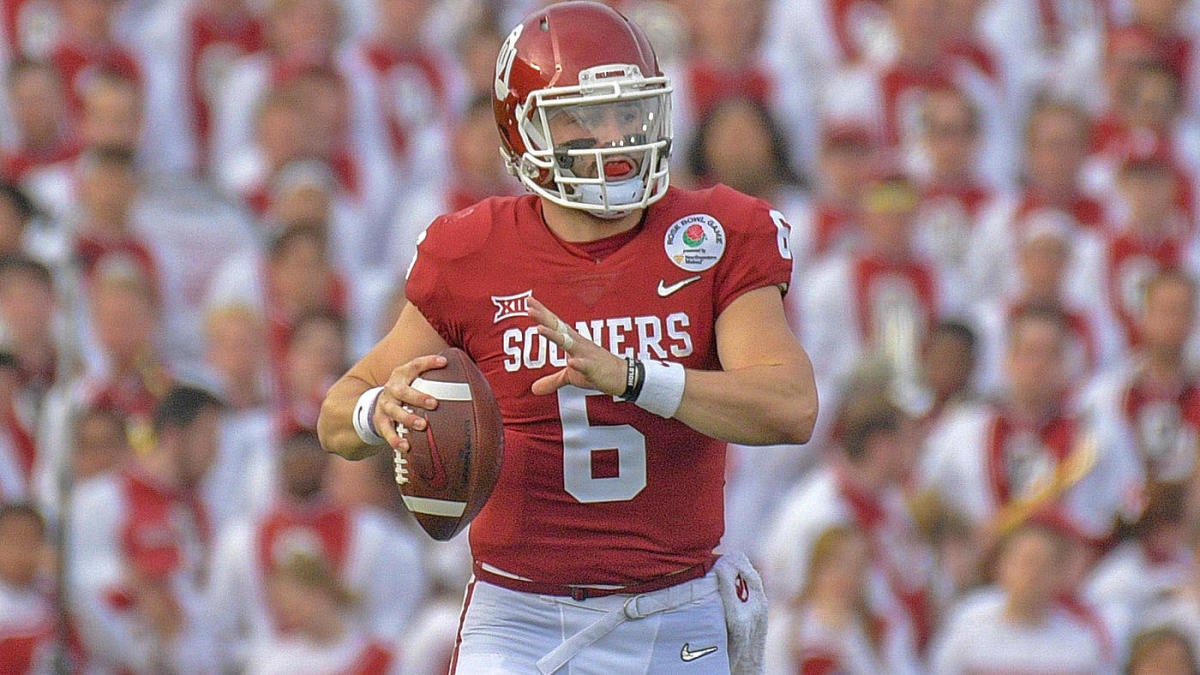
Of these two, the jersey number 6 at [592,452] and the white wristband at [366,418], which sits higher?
the white wristband at [366,418]

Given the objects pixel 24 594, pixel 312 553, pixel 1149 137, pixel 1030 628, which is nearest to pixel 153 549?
pixel 24 594

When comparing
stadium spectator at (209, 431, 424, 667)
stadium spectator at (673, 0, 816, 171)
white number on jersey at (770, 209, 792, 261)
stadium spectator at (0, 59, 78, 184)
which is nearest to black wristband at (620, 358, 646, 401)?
white number on jersey at (770, 209, 792, 261)

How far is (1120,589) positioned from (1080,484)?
524 millimetres

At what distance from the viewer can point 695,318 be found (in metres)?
3.91

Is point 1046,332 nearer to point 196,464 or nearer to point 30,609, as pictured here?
point 196,464

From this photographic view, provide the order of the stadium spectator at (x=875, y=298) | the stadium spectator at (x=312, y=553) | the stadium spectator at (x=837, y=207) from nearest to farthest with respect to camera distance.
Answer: the stadium spectator at (x=312, y=553) → the stadium spectator at (x=875, y=298) → the stadium spectator at (x=837, y=207)

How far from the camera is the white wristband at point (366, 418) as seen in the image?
3848mm

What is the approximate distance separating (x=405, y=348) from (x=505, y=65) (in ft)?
1.80

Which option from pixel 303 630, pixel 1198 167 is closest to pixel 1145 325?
pixel 1198 167

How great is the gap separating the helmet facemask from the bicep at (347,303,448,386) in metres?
0.35

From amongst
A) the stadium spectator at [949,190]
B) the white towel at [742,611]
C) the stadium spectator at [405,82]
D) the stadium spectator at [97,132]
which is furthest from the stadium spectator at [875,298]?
the white towel at [742,611]

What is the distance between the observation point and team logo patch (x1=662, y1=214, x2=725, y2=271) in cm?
391

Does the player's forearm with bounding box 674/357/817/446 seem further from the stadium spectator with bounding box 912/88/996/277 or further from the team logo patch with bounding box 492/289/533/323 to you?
the stadium spectator with bounding box 912/88/996/277

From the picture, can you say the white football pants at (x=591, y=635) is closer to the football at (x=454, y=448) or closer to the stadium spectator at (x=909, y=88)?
the football at (x=454, y=448)
